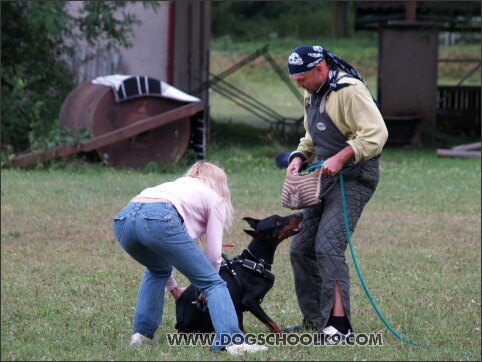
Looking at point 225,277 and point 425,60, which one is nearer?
point 225,277

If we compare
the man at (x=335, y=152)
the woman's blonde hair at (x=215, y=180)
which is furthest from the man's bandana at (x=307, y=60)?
the woman's blonde hair at (x=215, y=180)

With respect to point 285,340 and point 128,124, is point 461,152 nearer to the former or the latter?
point 128,124

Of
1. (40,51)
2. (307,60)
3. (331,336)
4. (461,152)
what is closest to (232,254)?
(331,336)

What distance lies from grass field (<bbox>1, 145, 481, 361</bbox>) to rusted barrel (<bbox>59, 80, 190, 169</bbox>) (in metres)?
0.62

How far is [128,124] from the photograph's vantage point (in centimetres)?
1427

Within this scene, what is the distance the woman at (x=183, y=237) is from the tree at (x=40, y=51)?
30.7 feet

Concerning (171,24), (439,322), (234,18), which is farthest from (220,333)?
(234,18)

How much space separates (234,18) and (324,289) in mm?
37045

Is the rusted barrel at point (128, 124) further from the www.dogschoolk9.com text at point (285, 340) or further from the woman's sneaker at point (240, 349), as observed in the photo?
the woman's sneaker at point (240, 349)

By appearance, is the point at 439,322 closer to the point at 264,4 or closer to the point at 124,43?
the point at 124,43

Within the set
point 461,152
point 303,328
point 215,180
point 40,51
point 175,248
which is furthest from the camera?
point 461,152

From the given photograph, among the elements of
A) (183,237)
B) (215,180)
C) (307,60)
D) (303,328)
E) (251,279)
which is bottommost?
(303,328)

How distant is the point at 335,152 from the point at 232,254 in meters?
3.30

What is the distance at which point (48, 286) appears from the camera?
290 inches
